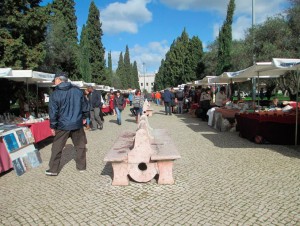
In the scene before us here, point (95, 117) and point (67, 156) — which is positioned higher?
point (95, 117)

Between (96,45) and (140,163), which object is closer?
(140,163)

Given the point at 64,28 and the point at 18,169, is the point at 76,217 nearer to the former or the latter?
the point at 18,169

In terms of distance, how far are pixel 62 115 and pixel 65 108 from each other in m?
0.14

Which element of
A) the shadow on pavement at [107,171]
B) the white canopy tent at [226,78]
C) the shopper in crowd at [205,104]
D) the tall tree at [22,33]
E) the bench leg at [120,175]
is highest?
the tall tree at [22,33]

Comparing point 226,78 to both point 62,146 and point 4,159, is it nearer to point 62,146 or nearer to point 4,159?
point 62,146

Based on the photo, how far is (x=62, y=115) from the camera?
5406 mm

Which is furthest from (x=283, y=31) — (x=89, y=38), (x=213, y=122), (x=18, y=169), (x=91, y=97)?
(x=89, y=38)

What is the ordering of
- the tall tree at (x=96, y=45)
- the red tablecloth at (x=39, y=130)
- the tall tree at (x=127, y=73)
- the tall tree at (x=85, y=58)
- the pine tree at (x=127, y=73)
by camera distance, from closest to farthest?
1. the red tablecloth at (x=39, y=130)
2. the tall tree at (x=85, y=58)
3. the tall tree at (x=96, y=45)
4. the tall tree at (x=127, y=73)
5. the pine tree at (x=127, y=73)

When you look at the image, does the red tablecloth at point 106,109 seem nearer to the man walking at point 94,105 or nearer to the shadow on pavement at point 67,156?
the man walking at point 94,105

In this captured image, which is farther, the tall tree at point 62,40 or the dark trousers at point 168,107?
the tall tree at point 62,40

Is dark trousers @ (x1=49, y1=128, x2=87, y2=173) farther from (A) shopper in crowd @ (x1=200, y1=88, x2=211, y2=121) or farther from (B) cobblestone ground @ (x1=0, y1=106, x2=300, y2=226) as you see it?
(A) shopper in crowd @ (x1=200, y1=88, x2=211, y2=121)

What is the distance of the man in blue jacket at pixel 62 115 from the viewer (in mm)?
5379

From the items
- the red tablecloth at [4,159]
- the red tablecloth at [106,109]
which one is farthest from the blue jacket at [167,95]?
the red tablecloth at [4,159]

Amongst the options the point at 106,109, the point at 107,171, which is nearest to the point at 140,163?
the point at 107,171
